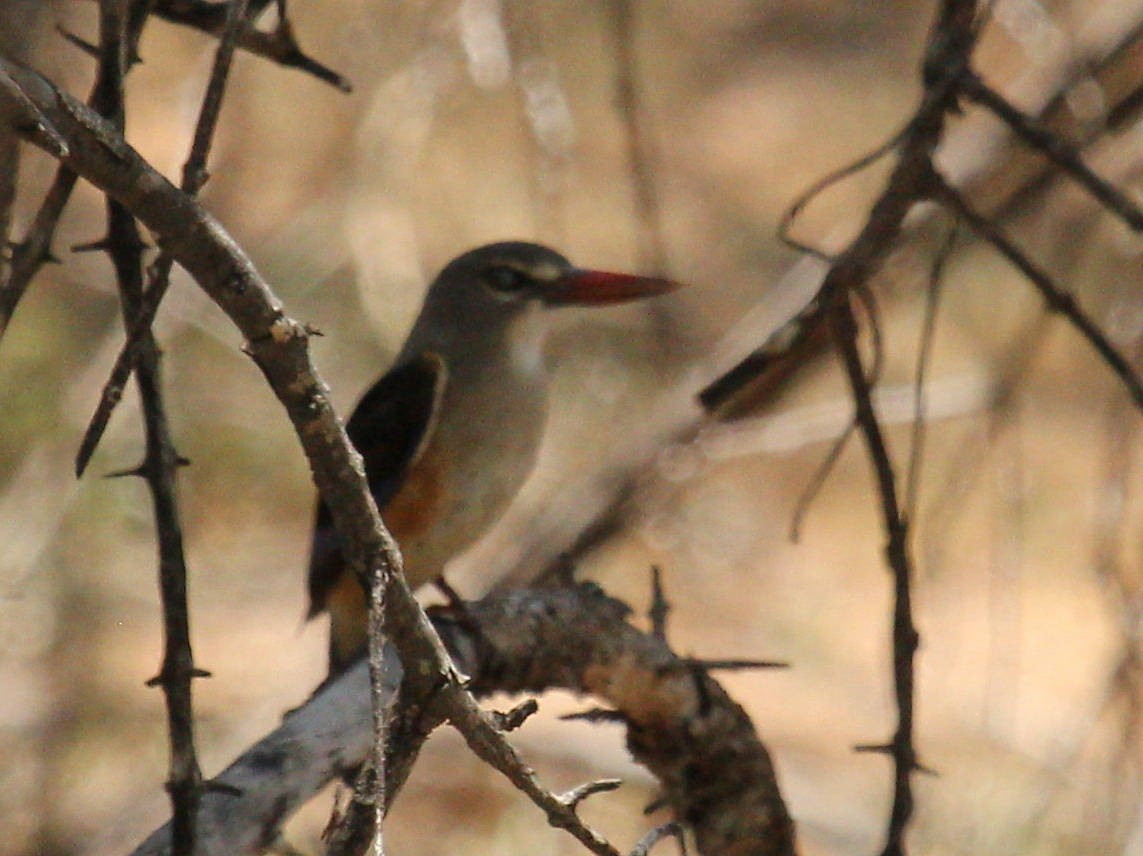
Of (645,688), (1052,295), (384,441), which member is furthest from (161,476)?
(384,441)

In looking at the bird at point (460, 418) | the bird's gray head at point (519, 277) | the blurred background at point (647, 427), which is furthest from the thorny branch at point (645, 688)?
the bird's gray head at point (519, 277)

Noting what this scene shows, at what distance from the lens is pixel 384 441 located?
308 cm

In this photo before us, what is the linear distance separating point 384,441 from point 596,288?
54 centimetres

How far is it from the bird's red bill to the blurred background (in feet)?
0.87

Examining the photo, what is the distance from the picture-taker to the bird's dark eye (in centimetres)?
338

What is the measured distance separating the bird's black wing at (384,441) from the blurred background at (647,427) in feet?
1.83

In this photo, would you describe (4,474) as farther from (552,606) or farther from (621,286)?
(552,606)

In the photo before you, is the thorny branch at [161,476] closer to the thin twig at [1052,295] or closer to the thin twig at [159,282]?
the thin twig at [159,282]

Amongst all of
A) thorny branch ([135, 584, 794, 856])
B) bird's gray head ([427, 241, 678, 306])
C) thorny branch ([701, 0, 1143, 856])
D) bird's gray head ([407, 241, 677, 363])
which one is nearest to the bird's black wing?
bird's gray head ([407, 241, 677, 363])

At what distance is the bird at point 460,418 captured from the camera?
3061 millimetres

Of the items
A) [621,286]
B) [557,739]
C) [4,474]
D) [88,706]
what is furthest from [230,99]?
[621,286]

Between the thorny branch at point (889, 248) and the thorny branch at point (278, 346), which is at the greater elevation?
the thorny branch at point (889, 248)

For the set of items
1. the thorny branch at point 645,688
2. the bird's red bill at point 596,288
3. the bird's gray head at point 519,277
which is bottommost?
the thorny branch at point 645,688

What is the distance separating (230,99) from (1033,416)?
11.9 feet
